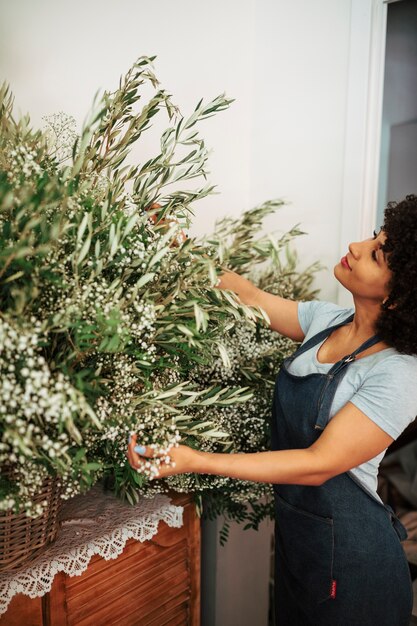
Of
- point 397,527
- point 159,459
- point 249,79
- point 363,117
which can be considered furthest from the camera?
point 249,79

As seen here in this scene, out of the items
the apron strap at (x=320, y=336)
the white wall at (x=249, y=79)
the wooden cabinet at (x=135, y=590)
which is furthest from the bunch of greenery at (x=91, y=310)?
the white wall at (x=249, y=79)

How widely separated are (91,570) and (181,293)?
0.70m

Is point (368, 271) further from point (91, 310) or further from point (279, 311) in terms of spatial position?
point (91, 310)

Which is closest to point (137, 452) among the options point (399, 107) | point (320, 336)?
point (320, 336)

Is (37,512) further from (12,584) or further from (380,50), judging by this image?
(380,50)

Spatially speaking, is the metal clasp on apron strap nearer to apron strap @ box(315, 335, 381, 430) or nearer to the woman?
the woman

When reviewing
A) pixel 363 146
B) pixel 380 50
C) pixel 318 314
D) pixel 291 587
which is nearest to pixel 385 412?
pixel 318 314

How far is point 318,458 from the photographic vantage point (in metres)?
1.09

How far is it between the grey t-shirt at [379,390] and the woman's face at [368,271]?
14cm

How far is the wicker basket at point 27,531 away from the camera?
1018mm

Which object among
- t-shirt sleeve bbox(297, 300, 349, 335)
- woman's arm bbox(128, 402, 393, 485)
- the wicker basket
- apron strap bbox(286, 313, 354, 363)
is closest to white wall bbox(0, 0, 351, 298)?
t-shirt sleeve bbox(297, 300, 349, 335)

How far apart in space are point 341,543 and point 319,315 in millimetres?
596

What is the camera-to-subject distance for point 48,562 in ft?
3.67

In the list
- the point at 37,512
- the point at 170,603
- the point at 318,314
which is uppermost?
the point at 318,314
